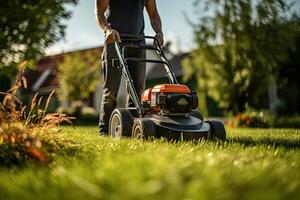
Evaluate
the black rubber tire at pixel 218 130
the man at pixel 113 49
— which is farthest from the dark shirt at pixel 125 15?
the black rubber tire at pixel 218 130

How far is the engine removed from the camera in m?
4.25

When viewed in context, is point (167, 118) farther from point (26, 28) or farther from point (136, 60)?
point (26, 28)

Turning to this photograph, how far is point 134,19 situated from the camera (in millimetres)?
5168

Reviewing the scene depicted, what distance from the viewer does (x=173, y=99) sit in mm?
4234

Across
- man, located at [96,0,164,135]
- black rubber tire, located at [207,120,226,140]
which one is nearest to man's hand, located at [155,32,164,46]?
man, located at [96,0,164,135]

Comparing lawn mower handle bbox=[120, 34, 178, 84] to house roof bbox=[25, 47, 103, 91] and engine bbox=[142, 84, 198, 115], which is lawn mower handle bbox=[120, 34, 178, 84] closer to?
engine bbox=[142, 84, 198, 115]

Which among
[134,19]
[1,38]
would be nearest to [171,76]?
[134,19]

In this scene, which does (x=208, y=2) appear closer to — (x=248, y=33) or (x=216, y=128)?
(x=248, y=33)

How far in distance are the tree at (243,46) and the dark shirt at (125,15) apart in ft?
35.4

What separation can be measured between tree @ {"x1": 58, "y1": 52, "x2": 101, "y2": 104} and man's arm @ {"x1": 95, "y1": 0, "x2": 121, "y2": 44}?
72.4ft

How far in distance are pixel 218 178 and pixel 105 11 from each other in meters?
3.82

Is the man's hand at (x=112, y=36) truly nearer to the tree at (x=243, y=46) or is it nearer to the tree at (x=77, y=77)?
the tree at (x=243, y=46)

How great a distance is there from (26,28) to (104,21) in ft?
27.9

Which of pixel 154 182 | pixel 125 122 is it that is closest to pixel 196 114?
pixel 125 122
